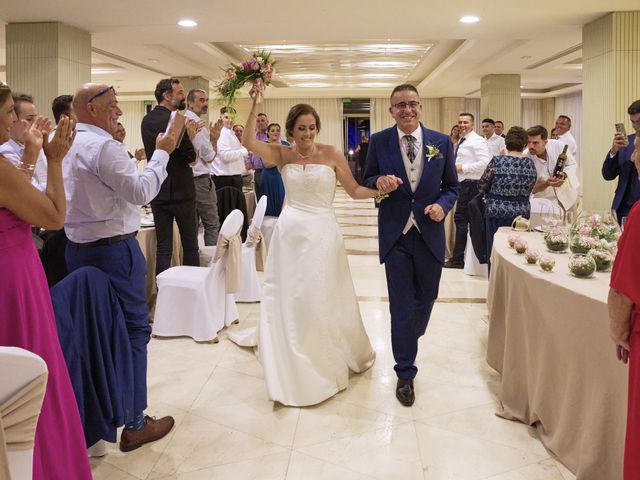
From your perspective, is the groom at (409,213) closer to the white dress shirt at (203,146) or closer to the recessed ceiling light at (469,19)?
the white dress shirt at (203,146)

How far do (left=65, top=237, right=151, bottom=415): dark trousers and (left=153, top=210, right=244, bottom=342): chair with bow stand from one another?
168 centimetres

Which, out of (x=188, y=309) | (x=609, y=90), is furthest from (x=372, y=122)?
(x=188, y=309)

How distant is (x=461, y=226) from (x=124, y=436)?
551cm

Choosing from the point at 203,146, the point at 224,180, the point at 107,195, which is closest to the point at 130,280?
the point at 107,195

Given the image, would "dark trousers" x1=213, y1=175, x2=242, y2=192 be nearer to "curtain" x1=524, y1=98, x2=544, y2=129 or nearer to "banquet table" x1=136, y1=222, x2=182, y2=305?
"banquet table" x1=136, y1=222, x2=182, y2=305

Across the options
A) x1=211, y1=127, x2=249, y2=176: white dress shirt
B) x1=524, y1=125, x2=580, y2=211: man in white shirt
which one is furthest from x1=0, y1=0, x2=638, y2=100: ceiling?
x1=524, y1=125, x2=580, y2=211: man in white shirt

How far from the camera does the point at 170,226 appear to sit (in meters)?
4.94

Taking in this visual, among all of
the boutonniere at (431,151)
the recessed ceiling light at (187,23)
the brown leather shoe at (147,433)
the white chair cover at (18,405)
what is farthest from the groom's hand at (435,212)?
the recessed ceiling light at (187,23)

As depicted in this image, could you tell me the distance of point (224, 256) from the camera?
4578 millimetres

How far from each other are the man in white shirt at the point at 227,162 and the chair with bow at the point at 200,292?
2657 mm

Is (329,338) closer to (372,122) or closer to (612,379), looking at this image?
(612,379)

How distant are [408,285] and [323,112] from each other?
19921 millimetres

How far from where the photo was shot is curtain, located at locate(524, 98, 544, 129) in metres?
23.0

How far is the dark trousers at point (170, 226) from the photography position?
190 inches
